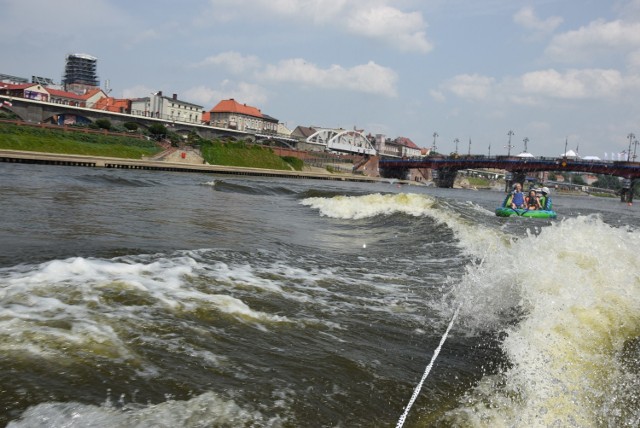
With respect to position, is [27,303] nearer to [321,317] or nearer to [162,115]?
[321,317]

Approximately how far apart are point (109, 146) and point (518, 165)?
82.8 m

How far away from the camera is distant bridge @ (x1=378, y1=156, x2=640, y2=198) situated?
9694cm

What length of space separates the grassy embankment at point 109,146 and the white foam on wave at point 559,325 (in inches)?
2389

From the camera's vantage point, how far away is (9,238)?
36.0 ft

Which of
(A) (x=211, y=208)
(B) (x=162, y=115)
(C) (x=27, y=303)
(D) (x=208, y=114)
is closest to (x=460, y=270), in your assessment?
(C) (x=27, y=303)

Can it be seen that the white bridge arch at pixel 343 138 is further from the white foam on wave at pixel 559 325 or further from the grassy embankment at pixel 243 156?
the white foam on wave at pixel 559 325

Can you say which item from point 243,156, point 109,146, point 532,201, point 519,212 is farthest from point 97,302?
point 243,156

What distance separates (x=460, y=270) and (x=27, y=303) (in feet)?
29.7

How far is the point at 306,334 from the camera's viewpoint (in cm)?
660

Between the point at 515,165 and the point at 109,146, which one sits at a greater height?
the point at 515,165

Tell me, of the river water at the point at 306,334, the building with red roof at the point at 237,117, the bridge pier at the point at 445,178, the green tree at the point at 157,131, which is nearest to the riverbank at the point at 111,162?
the green tree at the point at 157,131

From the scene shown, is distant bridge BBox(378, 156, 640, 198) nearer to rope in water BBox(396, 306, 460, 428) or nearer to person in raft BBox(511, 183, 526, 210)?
person in raft BBox(511, 183, 526, 210)

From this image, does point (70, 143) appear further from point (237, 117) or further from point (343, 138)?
point (343, 138)

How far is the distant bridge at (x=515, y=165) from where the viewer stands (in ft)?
318
